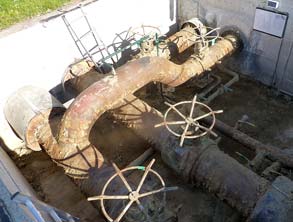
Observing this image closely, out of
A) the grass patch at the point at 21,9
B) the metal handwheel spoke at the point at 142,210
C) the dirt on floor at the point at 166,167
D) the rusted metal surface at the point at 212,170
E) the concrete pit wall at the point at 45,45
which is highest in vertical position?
the grass patch at the point at 21,9

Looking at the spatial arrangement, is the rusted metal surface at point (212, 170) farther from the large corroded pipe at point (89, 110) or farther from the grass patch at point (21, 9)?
the grass patch at point (21, 9)

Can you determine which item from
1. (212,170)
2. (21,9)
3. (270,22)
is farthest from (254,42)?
(21,9)

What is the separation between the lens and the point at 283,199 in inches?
193

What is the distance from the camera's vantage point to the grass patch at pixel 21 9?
8242 mm

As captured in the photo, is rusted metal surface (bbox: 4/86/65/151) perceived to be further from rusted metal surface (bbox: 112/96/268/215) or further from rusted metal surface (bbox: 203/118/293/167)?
rusted metal surface (bbox: 203/118/293/167)

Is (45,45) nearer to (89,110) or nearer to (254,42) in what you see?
(89,110)

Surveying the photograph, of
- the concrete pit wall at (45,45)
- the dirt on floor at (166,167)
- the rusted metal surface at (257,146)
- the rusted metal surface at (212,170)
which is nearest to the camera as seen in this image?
the rusted metal surface at (212,170)

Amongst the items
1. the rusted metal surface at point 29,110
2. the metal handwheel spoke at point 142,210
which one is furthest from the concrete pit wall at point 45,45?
the metal handwheel spoke at point 142,210

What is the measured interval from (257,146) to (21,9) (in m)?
7.10

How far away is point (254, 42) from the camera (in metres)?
8.92

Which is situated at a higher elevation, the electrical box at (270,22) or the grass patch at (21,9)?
the grass patch at (21,9)

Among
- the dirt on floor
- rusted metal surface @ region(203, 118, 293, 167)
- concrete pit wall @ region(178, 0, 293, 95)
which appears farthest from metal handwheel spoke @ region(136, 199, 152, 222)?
concrete pit wall @ region(178, 0, 293, 95)

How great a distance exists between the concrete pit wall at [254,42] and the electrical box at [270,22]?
0.10 metres

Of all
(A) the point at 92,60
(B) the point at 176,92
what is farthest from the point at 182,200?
(A) the point at 92,60
